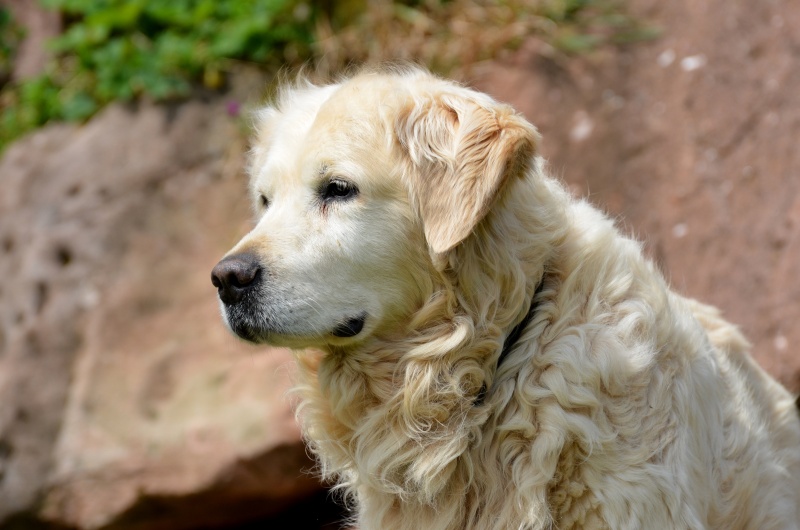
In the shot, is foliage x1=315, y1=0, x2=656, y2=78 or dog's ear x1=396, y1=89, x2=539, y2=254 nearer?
dog's ear x1=396, y1=89, x2=539, y2=254

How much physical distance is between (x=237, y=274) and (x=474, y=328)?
0.79 meters

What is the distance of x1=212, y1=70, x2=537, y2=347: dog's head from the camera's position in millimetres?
2670

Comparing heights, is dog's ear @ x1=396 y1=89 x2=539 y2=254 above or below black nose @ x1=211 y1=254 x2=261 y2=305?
above

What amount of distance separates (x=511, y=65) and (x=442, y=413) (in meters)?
3.74

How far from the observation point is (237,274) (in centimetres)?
272

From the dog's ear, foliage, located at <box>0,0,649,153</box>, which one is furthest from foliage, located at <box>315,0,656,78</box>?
the dog's ear

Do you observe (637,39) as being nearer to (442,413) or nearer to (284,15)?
(284,15)

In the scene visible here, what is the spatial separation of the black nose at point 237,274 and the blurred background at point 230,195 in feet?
6.93

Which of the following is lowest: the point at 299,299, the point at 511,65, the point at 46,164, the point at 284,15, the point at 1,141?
the point at 1,141

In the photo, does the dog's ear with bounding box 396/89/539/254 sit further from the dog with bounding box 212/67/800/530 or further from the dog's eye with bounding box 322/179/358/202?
the dog's eye with bounding box 322/179/358/202

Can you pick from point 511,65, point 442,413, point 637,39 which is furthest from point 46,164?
point 442,413

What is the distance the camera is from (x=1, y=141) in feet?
24.4

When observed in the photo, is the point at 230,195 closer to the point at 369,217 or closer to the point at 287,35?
the point at 287,35

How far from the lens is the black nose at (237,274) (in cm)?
271
